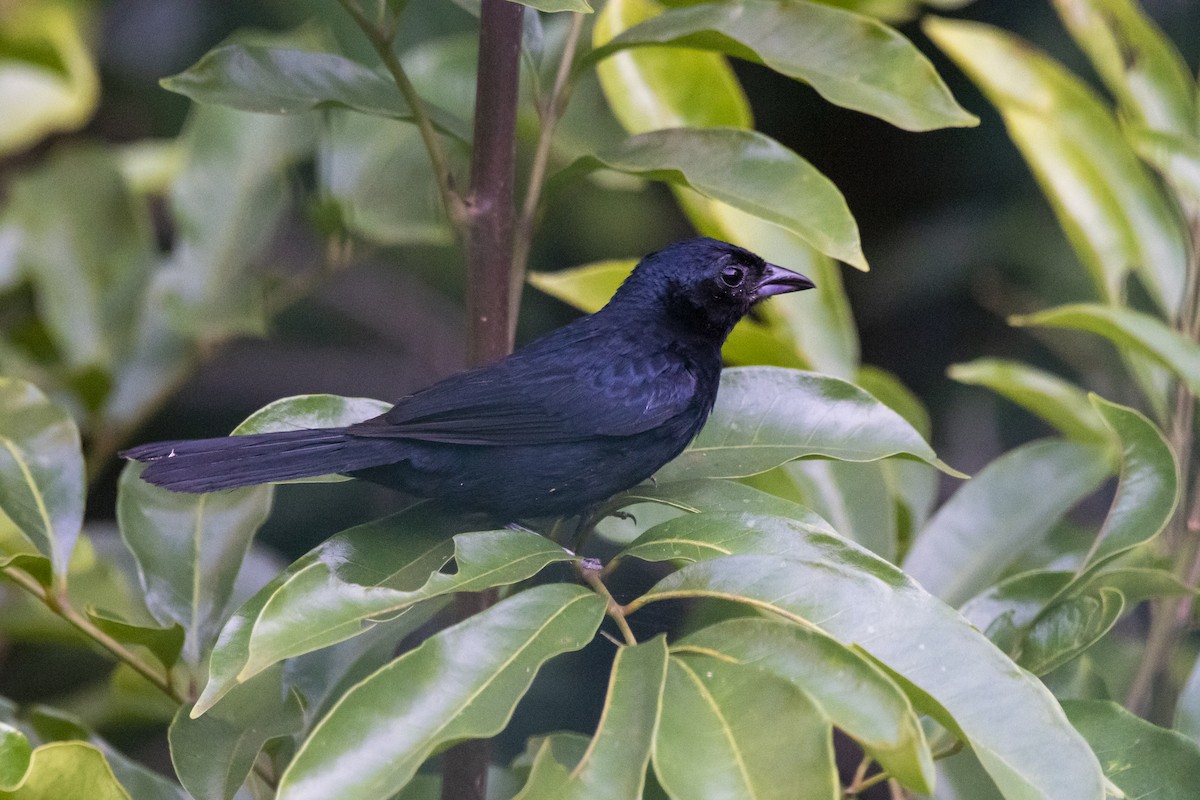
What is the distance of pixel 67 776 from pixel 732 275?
1.59 metres

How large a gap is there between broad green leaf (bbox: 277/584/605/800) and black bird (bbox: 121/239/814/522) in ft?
2.20

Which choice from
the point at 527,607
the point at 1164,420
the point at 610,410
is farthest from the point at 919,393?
the point at 527,607

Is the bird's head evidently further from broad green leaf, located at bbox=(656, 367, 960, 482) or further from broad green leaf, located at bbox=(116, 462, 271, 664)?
broad green leaf, located at bbox=(116, 462, 271, 664)

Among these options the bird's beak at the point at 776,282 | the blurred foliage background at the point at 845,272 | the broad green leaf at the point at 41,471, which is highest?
the bird's beak at the point at 776,282

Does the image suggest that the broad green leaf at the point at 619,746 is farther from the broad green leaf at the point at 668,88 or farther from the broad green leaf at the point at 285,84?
the broad green leaf at the point at 668,88

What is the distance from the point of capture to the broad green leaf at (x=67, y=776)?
1375 mm

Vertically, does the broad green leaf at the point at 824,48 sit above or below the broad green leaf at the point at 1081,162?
above

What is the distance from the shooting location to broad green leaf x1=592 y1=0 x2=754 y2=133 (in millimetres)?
A: 2430

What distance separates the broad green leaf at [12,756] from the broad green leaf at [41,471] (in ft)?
1.13

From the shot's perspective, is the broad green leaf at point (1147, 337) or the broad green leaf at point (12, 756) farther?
the broad green leaf at point (1147, 337)

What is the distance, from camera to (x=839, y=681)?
1.22 metres

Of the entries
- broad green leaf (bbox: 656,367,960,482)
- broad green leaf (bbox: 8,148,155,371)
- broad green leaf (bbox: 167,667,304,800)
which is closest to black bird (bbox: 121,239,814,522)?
broad green leaf (bbox: 656,367,960,482)

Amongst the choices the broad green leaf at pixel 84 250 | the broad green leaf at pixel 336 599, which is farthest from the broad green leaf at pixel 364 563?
the broad green leaf at pixel 84 250

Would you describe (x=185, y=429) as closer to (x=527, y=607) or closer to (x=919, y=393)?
(x=919, y=393)
